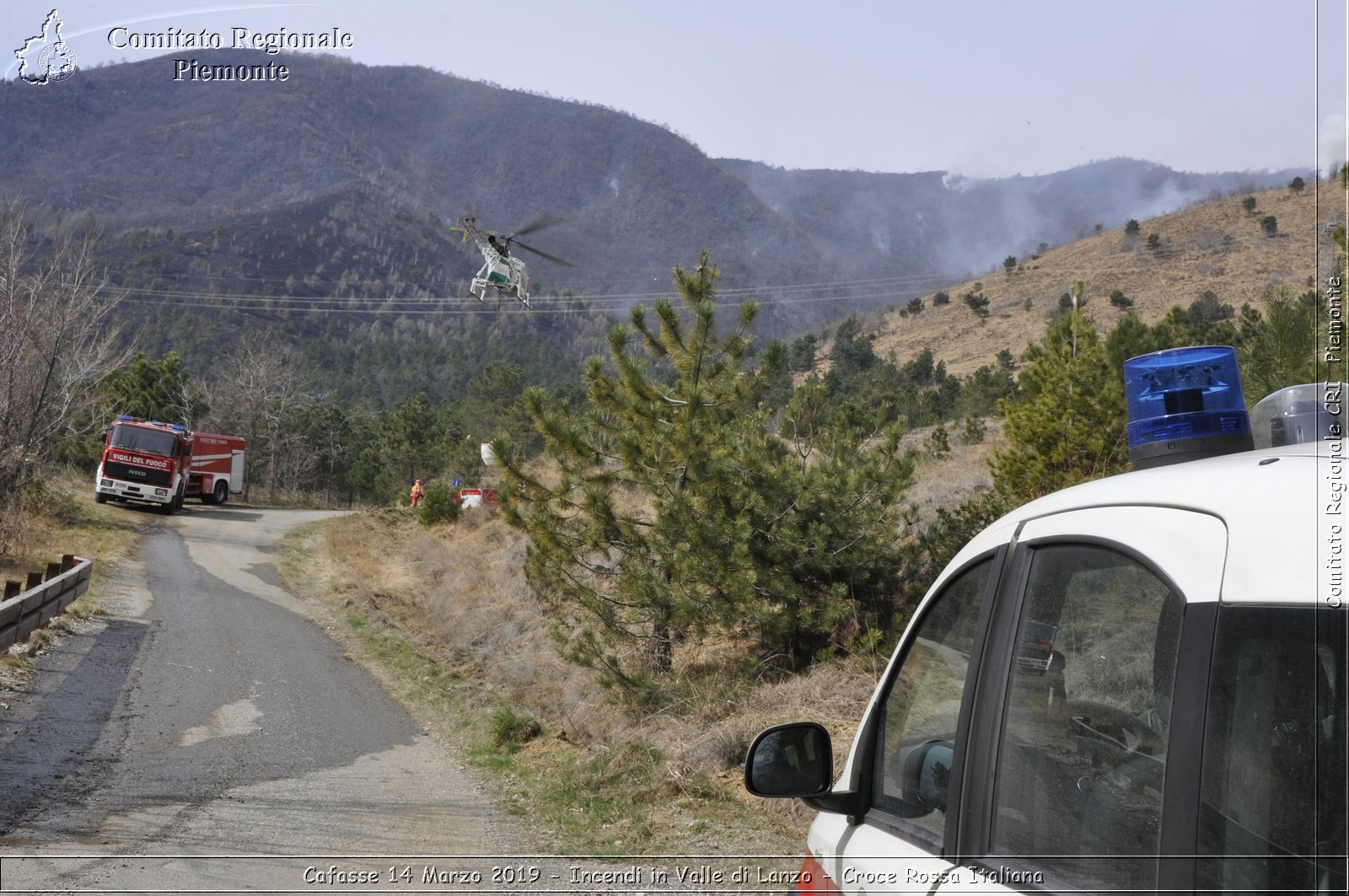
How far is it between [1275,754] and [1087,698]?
0.45 m

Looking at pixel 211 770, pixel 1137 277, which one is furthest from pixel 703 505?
pixel 1137 277

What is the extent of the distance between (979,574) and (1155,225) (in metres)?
69.4

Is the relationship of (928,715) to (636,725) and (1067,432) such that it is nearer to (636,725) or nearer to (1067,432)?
(636,725)

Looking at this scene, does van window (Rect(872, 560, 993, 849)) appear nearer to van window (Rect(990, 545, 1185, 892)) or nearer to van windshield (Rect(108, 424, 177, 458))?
van window (Rect(990, 545, 1185, 892))

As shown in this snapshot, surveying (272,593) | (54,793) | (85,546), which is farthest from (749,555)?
(85,546)

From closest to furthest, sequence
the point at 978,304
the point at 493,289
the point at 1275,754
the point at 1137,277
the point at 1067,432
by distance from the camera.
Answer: the point at 1275,754
the point at 1067,432
the point at 493,289
the point at 1137,277
the point at 978,304

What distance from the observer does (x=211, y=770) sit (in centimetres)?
798

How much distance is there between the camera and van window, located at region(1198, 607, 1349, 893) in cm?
127

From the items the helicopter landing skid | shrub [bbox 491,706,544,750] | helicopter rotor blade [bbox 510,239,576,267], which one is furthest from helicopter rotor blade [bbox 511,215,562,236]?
shrub [bbox 491,706,544,750]

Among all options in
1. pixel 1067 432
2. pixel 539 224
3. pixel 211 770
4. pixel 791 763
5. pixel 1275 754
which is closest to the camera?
pixel 1275 754

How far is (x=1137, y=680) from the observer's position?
5.49 feet

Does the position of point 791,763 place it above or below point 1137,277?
below

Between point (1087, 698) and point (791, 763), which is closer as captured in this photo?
point (1087, 698)

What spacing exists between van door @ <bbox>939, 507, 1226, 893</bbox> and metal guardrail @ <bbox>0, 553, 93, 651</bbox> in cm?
1071
